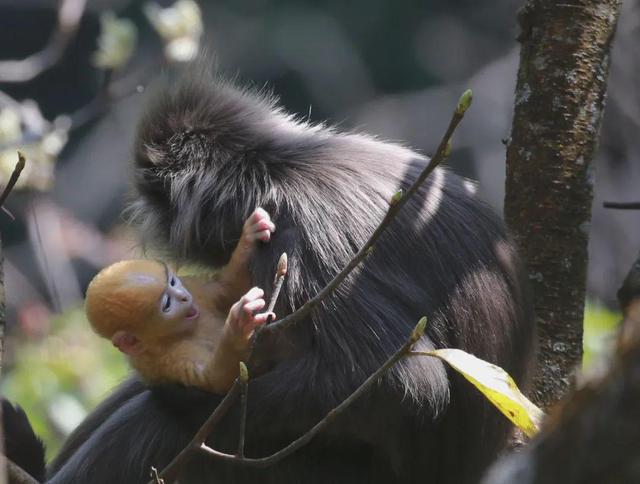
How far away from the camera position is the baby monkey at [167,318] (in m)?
3.10

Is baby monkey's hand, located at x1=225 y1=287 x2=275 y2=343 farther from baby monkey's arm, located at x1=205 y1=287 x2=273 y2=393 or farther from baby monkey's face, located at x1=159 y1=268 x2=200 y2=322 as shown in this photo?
baby monkey's face, located at x1=159 y1=268 x2=200 y2=322

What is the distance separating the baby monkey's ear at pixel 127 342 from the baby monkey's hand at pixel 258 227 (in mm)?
423

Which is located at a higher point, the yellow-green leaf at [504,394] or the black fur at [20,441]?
the yellow-green leaf at [504,394]

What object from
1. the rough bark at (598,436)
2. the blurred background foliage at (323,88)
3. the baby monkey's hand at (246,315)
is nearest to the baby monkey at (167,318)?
the baby monkey's hand at (246,315)

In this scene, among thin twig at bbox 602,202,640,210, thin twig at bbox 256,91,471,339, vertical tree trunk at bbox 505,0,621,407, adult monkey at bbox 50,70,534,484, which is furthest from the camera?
vertical tree trunk at bbox 505,0,621,407

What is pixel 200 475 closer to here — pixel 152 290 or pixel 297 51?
pixel 152 290

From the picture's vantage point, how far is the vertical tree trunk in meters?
3.37

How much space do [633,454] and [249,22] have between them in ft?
37.3

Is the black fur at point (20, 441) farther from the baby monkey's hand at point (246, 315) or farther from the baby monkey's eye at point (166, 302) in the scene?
the baby monkey's hand at point (246, 315)

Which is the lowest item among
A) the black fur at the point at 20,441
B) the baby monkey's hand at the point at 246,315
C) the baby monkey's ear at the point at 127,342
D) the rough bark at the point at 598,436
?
the black fur at the point at 20,441

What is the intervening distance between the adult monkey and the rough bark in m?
1.99

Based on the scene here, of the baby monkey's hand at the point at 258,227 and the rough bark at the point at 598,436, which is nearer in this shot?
the rough bark at the point at 598,436

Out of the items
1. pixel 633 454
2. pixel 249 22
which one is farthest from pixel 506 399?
pixel 249 22

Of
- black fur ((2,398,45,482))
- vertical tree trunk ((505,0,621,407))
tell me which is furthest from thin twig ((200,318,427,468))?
black fur ((2,398,45,482))
